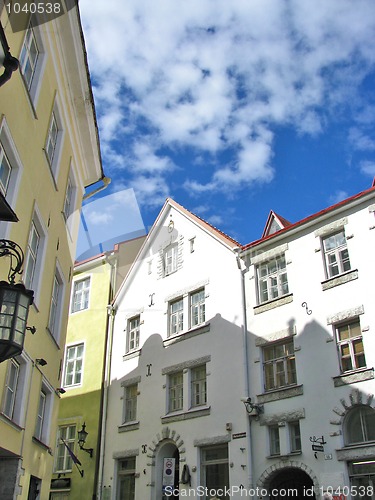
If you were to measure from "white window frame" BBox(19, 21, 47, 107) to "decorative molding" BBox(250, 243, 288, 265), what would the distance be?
10.2m

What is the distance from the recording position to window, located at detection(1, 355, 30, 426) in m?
10.2

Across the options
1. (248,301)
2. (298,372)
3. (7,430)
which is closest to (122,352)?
(248,301)

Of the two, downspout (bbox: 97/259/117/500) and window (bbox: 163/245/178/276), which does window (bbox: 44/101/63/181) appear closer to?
window (bbox: 163/245/178/276)

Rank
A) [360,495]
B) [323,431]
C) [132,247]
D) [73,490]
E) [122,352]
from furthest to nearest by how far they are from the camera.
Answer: [132,247] → [122,352] → [73,490] → [323,431] → [360,495]

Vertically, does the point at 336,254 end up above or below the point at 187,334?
above

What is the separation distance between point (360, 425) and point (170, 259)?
10974 millimetres

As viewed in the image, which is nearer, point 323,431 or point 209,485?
point 323,431

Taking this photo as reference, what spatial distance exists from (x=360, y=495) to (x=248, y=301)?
277 inches

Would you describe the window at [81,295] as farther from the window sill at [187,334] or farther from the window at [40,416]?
the window at [40,416]

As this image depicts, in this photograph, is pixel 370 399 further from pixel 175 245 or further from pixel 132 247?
pixel 132 247

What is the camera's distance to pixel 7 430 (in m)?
9.67

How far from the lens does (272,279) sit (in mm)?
18453

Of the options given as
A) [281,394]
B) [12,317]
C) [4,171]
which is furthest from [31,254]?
[281,394]

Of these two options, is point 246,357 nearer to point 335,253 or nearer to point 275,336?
point 275,336
